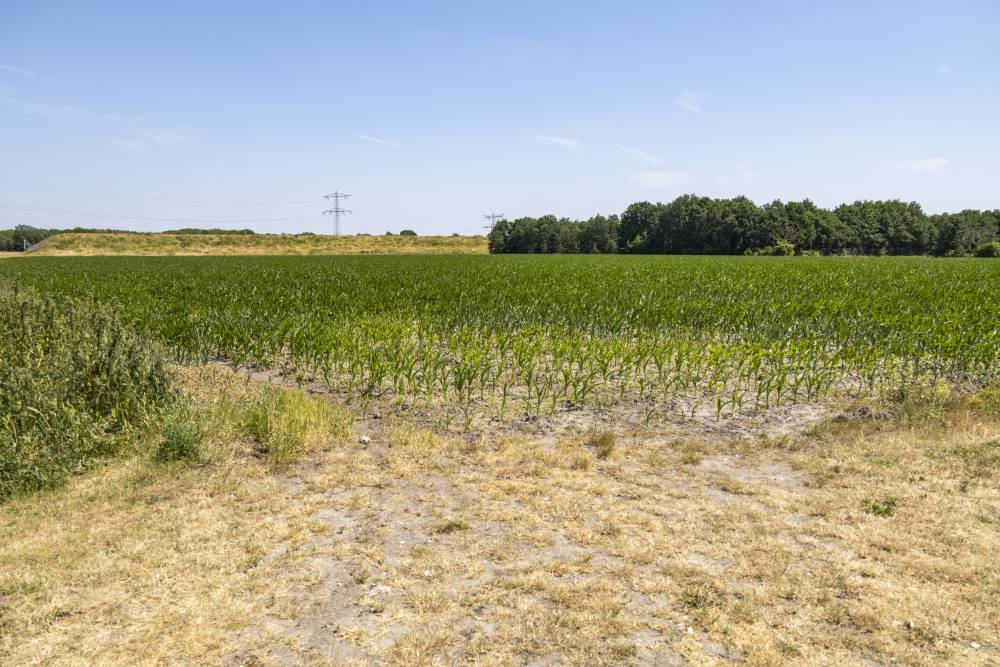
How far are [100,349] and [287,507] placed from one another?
4.11 meters

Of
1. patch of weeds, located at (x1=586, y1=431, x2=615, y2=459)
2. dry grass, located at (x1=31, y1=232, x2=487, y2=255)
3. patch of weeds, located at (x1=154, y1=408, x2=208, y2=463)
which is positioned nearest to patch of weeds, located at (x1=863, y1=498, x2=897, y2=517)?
patch of weeds, located at (x1=586, y1=431, x2=615, y2=459)

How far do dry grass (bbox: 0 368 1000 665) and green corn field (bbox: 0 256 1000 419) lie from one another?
2443mm

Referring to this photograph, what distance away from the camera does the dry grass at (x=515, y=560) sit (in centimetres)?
363

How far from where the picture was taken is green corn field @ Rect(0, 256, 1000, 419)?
375 inches

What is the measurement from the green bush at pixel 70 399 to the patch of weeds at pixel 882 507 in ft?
27.4

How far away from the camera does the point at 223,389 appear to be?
9133mm

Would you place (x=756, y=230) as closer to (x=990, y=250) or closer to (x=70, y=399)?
(x=990, y=250)

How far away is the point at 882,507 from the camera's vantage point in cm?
561

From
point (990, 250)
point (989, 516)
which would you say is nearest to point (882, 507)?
point (989, 516)

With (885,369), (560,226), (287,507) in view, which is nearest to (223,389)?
(287,507)

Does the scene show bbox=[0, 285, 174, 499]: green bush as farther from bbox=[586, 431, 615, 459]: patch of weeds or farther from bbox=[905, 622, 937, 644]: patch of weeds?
bbox=[905, 622, 937, 644]: patch of weeds

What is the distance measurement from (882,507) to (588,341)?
7.33 metres

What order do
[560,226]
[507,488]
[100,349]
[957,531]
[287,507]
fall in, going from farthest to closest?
[560,226]
[100,349]
[507,488]
[287,507]
[957,531]

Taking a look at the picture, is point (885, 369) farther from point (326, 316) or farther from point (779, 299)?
point (326, 316)
